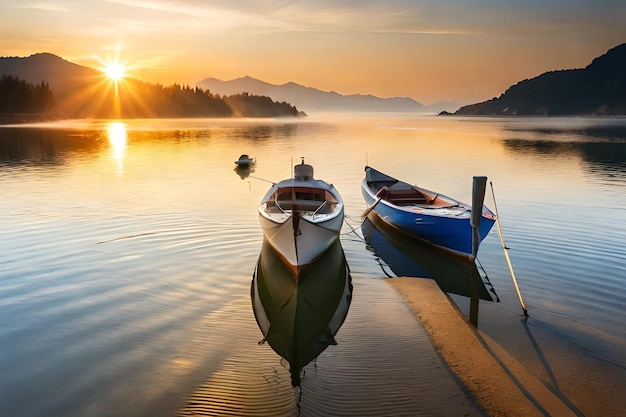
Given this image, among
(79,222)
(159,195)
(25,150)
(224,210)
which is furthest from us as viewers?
(25,150)

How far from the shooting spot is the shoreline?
10.8m

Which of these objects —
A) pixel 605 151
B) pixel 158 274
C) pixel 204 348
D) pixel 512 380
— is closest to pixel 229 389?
pixel 204 348

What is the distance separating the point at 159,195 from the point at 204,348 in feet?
92.6

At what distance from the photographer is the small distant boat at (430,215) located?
23.1 m

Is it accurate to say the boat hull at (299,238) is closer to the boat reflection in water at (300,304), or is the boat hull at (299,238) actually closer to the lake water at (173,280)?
the boat reflection in water at (300,304)

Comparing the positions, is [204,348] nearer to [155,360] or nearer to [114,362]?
[155,360]

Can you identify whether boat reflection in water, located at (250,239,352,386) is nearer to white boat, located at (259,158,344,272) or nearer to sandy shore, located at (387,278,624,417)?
white boat, located at (259,158,344,272)

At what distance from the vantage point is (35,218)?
30266mm

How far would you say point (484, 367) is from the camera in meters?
12.5

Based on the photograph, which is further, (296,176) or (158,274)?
(296,176)

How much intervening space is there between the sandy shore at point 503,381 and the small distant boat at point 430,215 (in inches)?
320

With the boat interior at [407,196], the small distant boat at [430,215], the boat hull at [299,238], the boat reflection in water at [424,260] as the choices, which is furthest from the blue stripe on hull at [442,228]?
the boat hull at [299,238]

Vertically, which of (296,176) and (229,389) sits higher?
(296,176)

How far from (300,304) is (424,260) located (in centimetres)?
903
